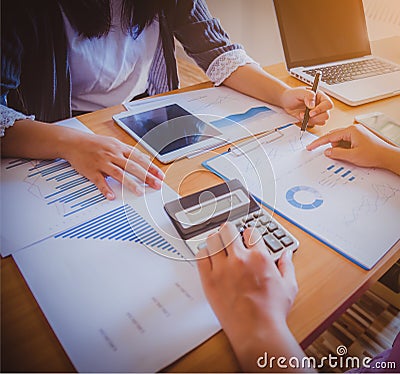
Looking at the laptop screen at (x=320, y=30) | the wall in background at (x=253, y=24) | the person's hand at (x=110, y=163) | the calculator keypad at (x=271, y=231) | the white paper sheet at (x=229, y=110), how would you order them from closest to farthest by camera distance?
the calculator keypad at (x=271, y=231), the person's hand at (x=110, y=163), the white paper sheet at (x=229, y=110), the laptop screen at (x=320, y=30), the wall in background at (x=253, y=24)

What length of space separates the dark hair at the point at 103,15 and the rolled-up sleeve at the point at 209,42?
3.2 inches

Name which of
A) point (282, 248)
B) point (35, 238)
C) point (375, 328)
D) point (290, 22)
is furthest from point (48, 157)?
point (375, 328)

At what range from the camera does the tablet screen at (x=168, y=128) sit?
64 centimetres

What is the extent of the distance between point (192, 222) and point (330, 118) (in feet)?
1.56

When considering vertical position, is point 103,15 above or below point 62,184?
above

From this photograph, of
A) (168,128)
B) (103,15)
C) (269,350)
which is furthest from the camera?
(103,15)

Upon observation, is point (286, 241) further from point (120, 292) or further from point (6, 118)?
point (6, 118)

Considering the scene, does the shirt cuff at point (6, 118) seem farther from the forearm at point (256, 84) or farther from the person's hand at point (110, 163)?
the forearm at point (256, 84)

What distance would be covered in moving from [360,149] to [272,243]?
0.93ft

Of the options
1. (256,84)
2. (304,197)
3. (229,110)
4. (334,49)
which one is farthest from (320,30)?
(304,197)

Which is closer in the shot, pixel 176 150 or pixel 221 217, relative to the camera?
pixel 221 217

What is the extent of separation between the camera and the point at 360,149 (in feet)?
1.98

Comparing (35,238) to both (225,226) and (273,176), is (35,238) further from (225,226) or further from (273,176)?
(273,176)

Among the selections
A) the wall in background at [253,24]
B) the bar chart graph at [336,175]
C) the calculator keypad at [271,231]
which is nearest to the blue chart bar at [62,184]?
the calculator keypad at [271,231]
